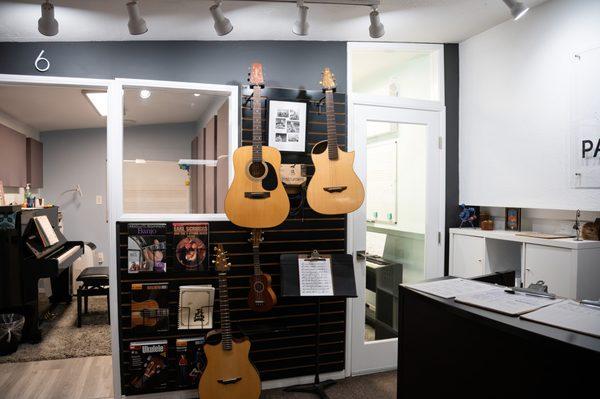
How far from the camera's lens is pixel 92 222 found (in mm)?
5539

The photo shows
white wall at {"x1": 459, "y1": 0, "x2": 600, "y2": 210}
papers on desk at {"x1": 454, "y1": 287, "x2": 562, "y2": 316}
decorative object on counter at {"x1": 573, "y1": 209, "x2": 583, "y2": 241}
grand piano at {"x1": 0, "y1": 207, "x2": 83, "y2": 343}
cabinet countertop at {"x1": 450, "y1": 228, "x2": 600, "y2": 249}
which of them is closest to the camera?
papers on desk at {"x1": 454, "y1": 287, "x2": 562, "y2": 316}

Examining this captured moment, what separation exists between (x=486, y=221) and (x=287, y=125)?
1.66 metres

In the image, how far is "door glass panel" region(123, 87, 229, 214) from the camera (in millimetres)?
2572

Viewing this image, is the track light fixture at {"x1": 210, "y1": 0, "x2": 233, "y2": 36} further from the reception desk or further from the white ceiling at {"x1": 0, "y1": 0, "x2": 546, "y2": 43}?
the reception desk

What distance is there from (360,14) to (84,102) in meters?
3.34

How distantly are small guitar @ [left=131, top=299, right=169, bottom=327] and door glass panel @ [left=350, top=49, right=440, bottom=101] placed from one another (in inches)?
92.3

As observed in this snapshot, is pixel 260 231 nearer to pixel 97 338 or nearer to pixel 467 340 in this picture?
pixel 467 340

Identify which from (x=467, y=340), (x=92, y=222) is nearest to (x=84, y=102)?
(x=92, y=222)

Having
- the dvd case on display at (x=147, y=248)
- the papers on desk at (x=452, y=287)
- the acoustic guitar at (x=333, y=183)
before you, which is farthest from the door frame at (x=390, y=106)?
the dvd case on display at (x=147, y=248)

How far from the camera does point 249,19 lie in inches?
90.1

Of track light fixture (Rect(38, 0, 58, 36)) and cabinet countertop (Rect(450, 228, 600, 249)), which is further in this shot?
cabinet countertop (Rect(450, 228, 600, 249))

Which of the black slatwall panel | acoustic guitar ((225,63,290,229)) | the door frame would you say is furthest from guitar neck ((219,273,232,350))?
the door frame

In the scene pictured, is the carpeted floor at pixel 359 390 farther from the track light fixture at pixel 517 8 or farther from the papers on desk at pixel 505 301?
the track light fixture at pixel 517 8

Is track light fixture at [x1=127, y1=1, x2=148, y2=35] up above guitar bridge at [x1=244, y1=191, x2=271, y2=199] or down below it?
above
